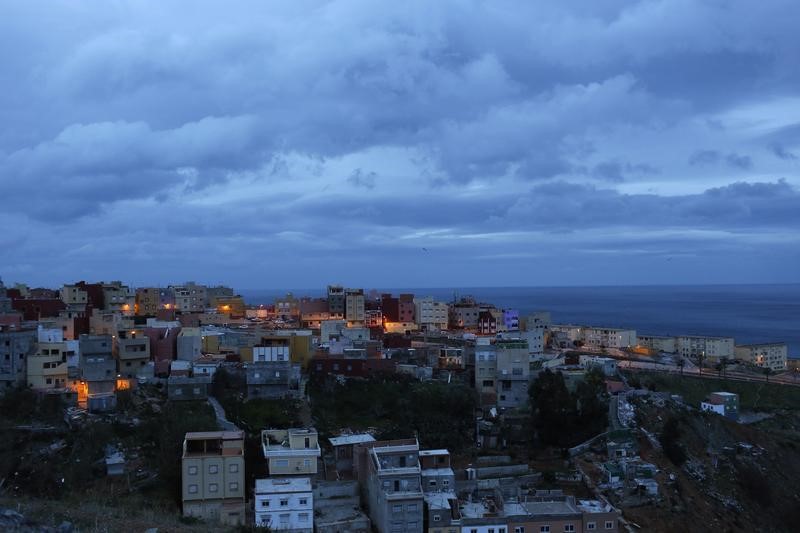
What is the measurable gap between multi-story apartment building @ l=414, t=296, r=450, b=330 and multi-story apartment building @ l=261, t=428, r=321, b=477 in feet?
95.3

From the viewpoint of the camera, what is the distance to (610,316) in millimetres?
110375

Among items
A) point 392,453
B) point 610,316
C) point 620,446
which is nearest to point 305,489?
point 392,453

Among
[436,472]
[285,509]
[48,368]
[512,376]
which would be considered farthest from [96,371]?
[512,376]

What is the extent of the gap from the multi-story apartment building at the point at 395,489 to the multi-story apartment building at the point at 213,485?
3444 millimetres

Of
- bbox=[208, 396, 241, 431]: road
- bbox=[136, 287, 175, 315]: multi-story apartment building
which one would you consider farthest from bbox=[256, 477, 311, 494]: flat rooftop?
bbox=[136, 287, 175, 315]: multi-story apartment building

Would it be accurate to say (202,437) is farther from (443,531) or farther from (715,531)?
(715,531)

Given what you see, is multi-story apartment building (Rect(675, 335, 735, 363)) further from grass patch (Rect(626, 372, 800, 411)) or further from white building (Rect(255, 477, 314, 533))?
white building (Rect(255, 477, 314, 533))

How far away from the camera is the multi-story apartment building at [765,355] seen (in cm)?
5153

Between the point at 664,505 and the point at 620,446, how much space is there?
3.13 metres

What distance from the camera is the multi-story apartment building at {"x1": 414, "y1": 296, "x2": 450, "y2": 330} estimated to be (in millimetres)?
49656

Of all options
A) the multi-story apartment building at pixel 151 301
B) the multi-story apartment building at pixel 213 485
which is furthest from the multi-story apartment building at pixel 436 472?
the multi-story apartment building at pixel 151 301

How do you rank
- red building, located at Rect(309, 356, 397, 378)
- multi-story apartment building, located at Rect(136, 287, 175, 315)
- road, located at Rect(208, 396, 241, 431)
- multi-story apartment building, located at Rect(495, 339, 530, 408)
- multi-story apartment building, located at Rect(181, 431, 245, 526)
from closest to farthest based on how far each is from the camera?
multi-story apartment building, located at Rect(181, 431, 245, 526) → road, located at Rect(208, 396, 241, 431) → multi-story apartment building, located at Rect(495, 339, 530, 408) → red building, located at Rect(309, 356, 397, 378) → multi-story apartment building, located at Rect(136, 287, 175, 315)

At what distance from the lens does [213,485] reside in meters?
18.7

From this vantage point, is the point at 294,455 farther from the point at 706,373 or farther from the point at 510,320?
the point at 706,373
